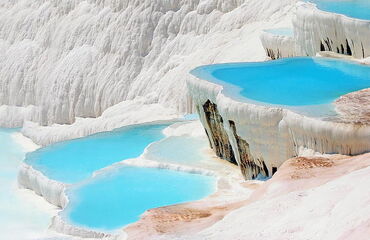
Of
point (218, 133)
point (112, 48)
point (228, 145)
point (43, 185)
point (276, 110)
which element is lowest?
point (112, 48)

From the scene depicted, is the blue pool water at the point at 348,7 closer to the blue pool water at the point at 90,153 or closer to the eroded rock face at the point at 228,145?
the eroded rock face at the point at 228,145

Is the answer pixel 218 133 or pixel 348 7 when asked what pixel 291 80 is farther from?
pixel 348 7

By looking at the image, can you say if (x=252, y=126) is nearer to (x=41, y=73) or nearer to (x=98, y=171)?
(x=98, y=171)

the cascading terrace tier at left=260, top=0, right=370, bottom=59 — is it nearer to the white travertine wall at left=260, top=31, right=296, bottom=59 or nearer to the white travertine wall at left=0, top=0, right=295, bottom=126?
the white travertine wall at left=260, top=31, right=296, bottom=59

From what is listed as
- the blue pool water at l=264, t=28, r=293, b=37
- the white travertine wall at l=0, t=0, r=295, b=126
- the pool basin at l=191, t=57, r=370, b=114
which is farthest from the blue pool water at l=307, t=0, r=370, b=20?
the white travertine wall at l=0, t=0, r=295, b=126

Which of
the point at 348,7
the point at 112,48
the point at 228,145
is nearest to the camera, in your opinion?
the point at 228,145

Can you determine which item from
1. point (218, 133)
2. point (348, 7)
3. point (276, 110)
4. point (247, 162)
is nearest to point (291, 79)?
point (218, 133)

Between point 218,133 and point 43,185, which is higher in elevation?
point 218,133
